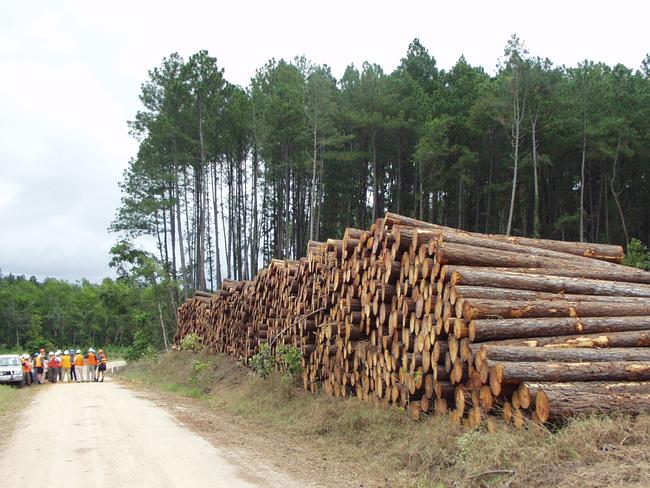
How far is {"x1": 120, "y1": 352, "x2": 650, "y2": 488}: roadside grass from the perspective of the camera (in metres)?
5.72

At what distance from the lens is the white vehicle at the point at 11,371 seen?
940 inches

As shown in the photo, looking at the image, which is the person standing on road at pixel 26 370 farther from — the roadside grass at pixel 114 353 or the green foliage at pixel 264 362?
the roadside grass at pixel 114 353

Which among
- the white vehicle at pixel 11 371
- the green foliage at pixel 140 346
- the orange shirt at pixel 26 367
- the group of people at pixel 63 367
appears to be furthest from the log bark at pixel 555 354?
the green foliage at pixel 140 346

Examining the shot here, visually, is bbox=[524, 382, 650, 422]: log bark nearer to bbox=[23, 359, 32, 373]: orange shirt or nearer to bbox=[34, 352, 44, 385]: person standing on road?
bbox=[23, 359, 32, 373]: orange shirt

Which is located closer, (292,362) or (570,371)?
(570,371)

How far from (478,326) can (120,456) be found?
5.27 meters

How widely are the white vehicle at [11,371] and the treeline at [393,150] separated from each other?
48.7ft

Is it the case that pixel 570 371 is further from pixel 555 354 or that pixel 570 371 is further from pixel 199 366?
pixel 199 366

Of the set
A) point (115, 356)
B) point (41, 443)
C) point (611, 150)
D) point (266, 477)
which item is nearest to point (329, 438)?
point (266, 477)

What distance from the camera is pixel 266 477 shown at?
7441mm

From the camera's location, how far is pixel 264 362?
16.1 meters

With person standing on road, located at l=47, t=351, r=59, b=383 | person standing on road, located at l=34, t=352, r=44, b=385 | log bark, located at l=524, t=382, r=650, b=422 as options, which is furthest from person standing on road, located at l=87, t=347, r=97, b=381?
log bark, located at l=524, t=382, r=650, b=422

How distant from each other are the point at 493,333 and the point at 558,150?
3414cm

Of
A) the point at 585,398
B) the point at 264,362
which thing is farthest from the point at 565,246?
the point at 264,362
